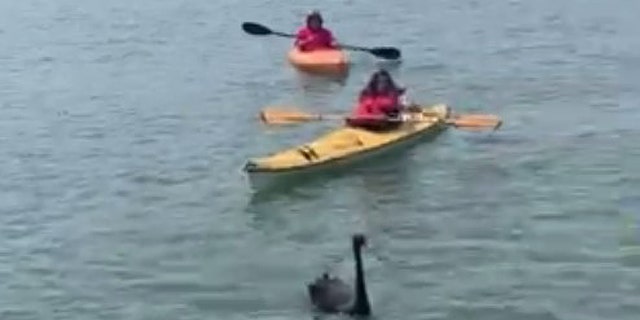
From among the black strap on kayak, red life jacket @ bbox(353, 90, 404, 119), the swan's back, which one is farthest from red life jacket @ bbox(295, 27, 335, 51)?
the swan's back

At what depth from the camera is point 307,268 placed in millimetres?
21922

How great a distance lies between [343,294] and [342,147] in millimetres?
6424

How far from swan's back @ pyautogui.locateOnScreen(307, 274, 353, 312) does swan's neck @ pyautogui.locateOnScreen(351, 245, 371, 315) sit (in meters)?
0.20

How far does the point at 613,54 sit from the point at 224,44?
30.5 feet

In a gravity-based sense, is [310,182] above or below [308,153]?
below

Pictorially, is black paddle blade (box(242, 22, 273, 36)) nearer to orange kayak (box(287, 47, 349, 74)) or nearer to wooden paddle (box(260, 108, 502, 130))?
orange kayak (box(287, 47, 349, 74))

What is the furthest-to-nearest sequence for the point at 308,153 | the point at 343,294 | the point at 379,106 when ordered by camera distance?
1. the point at 379,106
2. the point at 308,153
3. the point at 343,294

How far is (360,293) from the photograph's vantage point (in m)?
19.4

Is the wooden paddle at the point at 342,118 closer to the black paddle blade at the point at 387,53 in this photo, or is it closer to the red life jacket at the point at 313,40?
the black paddle blade at the point at 387,53

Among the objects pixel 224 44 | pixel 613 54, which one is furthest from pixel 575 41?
pixel 224 44

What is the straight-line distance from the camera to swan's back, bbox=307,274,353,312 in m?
19.7

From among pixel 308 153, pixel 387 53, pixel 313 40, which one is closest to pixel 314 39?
pixel 313 40

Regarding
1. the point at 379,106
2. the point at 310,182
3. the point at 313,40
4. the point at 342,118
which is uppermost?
the point at 313,40

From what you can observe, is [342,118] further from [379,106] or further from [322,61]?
[322,61]
